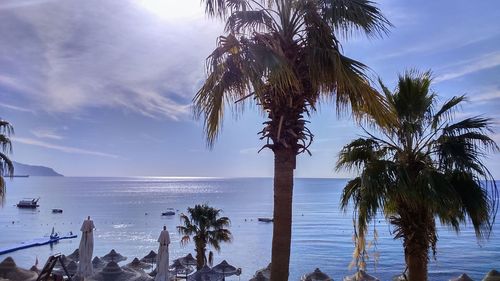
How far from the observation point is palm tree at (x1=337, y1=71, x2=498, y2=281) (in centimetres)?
754

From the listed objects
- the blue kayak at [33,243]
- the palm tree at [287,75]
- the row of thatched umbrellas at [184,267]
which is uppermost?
the palm tree at [287,75]

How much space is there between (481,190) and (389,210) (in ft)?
5.78

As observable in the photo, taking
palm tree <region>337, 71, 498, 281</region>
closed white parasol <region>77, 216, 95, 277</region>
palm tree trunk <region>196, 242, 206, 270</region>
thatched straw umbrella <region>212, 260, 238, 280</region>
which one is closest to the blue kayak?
palm tree trunk <region>196, 242, 206, 270</region>

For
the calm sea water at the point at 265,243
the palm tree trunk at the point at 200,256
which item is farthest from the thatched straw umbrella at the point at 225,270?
the calm sea water at the point at 265,243

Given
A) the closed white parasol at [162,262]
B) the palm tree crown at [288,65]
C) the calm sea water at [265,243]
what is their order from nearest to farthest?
the palm tree crown at [288,65] → the closed white parasol at [162,262] → the calm sea water at [265,243]

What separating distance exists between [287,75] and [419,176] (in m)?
3.75

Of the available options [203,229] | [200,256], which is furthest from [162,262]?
[200,256]

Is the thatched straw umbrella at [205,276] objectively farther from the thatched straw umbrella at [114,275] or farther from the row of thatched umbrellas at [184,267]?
the thatched straw umbrella at [114,275]

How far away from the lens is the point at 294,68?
20.7 feet

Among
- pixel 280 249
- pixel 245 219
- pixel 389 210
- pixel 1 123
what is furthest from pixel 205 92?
pixel 245 219

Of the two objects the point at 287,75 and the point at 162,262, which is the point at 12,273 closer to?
the point at 162,262

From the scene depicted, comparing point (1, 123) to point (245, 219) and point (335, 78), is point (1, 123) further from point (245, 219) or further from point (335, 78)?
point (245, 219)

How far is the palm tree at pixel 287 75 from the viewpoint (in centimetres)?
602

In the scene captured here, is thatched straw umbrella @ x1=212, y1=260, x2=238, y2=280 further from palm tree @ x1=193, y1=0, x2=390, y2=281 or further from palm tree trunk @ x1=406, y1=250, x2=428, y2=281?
palm tree @ x1=193, y1=0, x2=390, y2=281
